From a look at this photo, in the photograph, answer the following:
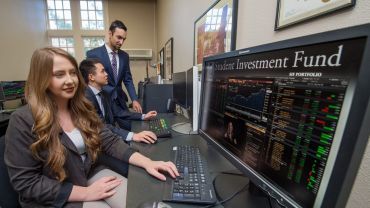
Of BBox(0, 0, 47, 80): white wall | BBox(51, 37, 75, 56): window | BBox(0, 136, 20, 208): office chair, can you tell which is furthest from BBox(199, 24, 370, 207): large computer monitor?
BBox(51, 37, 75, 56): window

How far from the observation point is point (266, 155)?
20.8 inches

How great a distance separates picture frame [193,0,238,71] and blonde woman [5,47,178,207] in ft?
2.83

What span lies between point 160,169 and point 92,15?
5644 millimetres

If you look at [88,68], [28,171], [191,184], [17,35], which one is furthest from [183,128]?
[17,35]

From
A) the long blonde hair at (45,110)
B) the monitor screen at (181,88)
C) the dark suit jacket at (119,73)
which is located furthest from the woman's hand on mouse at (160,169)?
the dark suit jacket at (119,73)

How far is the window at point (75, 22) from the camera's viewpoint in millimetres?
5164

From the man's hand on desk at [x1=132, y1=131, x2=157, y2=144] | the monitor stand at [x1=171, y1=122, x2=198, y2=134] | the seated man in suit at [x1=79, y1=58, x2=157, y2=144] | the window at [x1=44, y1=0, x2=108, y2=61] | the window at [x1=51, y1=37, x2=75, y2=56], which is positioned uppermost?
the window at [x1=44, y1=0, x2=108, y2=61]

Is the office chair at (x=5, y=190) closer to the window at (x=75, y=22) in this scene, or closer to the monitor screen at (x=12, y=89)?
the monitor screen at (x=12, y=89)

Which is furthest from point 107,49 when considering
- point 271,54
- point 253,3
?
point 271,54

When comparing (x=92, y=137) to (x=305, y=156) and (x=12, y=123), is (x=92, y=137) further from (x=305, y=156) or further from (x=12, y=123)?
(x=305, y=156)

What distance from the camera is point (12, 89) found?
330cm

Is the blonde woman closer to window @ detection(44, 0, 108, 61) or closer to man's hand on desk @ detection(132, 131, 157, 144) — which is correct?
man's hand on desk @ detection(132, 131, 157, 144)

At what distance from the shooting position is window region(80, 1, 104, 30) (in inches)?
205

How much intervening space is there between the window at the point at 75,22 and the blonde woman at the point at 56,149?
489cm
